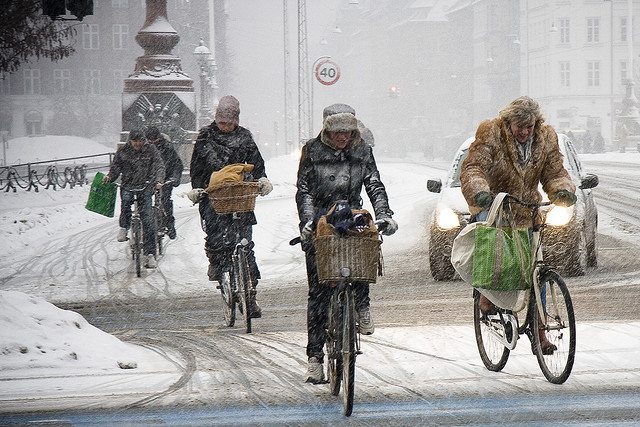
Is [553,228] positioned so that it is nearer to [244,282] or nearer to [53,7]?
[244,282]

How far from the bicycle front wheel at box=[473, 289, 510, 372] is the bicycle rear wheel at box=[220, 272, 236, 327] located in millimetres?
2748

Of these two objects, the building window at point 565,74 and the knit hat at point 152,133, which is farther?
the building window at point 565,74

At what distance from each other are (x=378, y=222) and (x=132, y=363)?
7.61ft

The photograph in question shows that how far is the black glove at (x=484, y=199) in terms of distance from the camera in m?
5.89

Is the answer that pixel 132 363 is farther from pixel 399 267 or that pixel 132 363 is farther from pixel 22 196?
pixel 22 196

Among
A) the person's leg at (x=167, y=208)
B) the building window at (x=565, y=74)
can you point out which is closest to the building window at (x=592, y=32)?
the building window at (x=565, y=74)

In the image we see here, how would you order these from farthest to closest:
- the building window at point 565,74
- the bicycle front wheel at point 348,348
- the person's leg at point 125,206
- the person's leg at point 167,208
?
the building window at point 565,74 → the person's leg at point 167,208 → the person's leg at point 125,206 → the bicycle front wheel at point 348,348

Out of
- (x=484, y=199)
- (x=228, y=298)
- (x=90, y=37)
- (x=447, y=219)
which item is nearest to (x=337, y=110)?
(x=484, y=199)

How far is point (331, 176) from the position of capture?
5.96 metres

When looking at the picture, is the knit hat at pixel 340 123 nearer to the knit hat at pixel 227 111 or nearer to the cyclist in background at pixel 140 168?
the knit hat at pixel 227 111

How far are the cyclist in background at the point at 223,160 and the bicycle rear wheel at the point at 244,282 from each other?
0.09 metres

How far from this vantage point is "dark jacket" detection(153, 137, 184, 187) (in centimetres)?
1373

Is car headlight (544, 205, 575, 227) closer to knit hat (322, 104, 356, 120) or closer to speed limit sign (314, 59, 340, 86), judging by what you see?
knit hat (322, 104, 356, 120)

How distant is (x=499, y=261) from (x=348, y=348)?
1.17 metres
